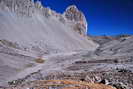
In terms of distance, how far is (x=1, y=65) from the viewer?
3472cm

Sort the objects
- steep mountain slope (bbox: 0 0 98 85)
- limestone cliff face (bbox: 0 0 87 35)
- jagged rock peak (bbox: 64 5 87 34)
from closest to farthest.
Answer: steep mountain slope (bbox: 0 0 98 85) < limestone cliff face (bbox: 0 0 87 35) < jagged rock peak (bbox: 64 5 87 34)

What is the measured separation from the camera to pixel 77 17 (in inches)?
5679

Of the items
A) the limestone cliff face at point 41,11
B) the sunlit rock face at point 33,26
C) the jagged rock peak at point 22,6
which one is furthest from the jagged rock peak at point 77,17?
the jagged rock peak at point 22,6

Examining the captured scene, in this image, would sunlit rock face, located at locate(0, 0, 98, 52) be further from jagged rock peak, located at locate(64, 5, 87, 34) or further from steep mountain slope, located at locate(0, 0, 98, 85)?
jagged rock peak, located at locate(64, 5, 87, 34)

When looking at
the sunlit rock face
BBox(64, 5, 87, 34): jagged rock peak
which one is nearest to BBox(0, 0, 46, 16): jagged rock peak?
the sunlit rock face

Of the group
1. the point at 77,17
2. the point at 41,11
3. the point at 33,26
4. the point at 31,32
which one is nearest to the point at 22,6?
the point at 33,26

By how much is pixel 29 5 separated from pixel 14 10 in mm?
12553

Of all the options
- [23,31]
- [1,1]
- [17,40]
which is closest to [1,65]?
[17,40]

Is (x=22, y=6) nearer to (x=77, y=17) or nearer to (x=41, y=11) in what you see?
(x=41, y=11)

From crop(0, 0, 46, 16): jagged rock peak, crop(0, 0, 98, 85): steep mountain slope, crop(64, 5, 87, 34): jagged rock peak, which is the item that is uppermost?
crop(64, 5, 87, 34): jagged rock peak

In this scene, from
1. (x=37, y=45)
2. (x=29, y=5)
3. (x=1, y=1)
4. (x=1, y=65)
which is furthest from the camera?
(x=29, y=5)

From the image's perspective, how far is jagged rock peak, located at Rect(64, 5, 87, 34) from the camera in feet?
453

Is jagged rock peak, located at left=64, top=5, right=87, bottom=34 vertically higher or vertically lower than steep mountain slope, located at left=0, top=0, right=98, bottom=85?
higher

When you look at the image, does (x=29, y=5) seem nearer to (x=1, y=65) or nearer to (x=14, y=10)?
(x=14, y=10)
